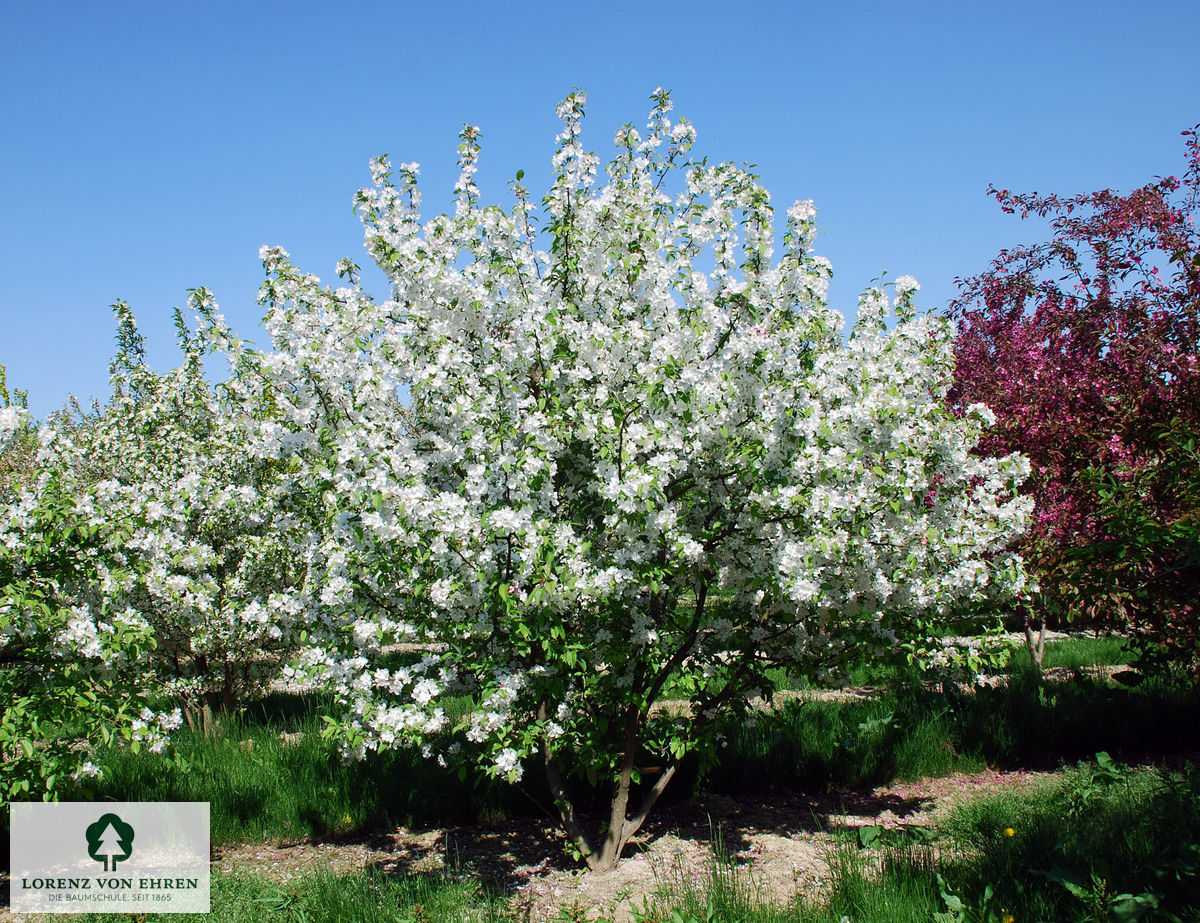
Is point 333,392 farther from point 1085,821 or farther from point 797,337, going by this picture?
point 1085,821

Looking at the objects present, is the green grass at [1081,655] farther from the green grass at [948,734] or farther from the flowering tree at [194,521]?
the flowering tree at [194,521]

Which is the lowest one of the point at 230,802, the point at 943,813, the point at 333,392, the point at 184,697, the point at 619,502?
the point at 943,813

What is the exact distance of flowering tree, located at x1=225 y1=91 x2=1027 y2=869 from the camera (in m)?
3.99

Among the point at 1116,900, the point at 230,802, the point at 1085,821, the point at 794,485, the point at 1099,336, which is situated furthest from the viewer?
the point at 1099,336

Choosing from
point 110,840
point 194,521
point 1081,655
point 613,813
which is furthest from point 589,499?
point 1081,655

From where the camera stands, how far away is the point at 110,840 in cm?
552

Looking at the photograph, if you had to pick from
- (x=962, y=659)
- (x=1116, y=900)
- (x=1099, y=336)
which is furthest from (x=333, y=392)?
(x=1099, y=336)

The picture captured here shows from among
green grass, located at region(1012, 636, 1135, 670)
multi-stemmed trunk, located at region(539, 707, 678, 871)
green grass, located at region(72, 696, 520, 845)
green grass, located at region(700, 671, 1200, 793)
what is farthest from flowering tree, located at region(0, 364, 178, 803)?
green grass, located at region(1012, 636, 1135, 670)

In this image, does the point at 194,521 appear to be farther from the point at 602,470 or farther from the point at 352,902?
the point at 602,470

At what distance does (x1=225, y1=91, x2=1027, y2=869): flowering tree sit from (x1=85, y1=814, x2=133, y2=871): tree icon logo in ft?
8.21

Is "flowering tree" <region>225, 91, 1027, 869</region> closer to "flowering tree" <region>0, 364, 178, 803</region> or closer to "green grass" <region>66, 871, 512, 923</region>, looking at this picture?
"green grass" <region>66, 871, 512, 923</region>

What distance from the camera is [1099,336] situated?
742cm

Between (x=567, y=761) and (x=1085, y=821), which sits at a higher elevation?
(x=567, y=761)

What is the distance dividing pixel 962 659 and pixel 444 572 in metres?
3.06
